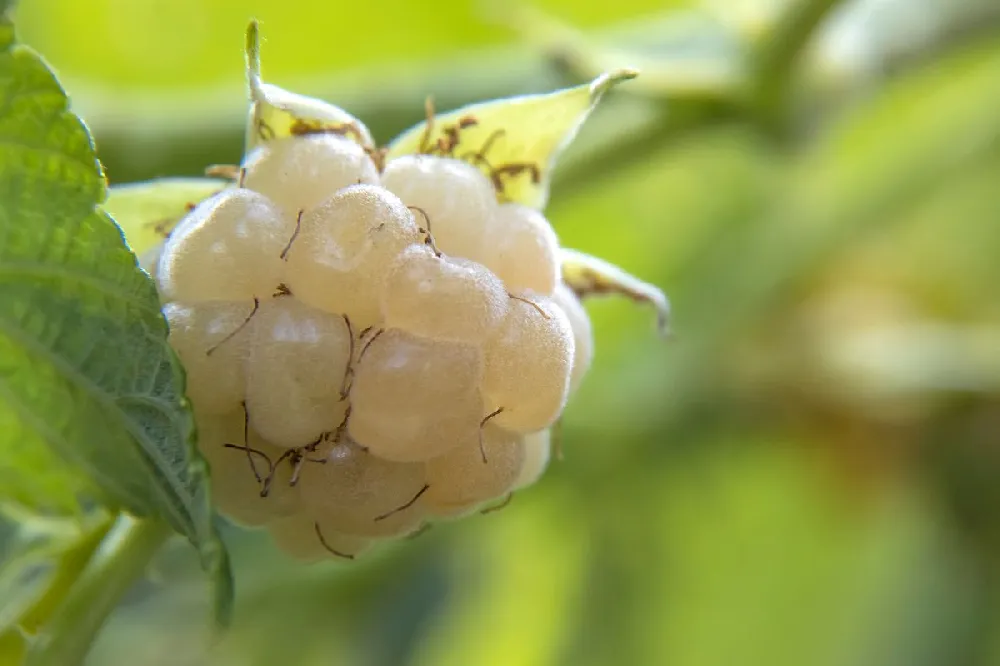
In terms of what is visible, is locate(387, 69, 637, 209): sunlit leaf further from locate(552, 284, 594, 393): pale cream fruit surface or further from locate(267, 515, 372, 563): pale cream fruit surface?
locate(267, 515, 372, 563): pale cream fruit surface

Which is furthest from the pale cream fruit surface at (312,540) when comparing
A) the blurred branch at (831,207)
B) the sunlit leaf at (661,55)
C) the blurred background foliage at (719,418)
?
the blurred branch at (831,207)

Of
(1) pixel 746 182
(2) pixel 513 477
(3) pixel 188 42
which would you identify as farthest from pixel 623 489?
(2) pixel 513 477

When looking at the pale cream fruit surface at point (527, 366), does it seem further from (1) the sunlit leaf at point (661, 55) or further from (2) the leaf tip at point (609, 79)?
(1) the sunlit leaf at point (661, 55)

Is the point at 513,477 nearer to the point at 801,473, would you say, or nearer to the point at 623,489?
the point at 623,489

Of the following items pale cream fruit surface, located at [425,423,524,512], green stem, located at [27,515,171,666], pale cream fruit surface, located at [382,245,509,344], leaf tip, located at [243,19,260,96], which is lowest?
green stem, located at [27,515,171,666]

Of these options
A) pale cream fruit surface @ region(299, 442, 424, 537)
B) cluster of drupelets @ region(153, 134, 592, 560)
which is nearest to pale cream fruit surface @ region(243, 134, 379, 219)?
cluster of drupelets @ region(153, 134, 592, 560)

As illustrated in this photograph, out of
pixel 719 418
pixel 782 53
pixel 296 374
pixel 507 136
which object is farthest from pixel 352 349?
pixel 719 418
